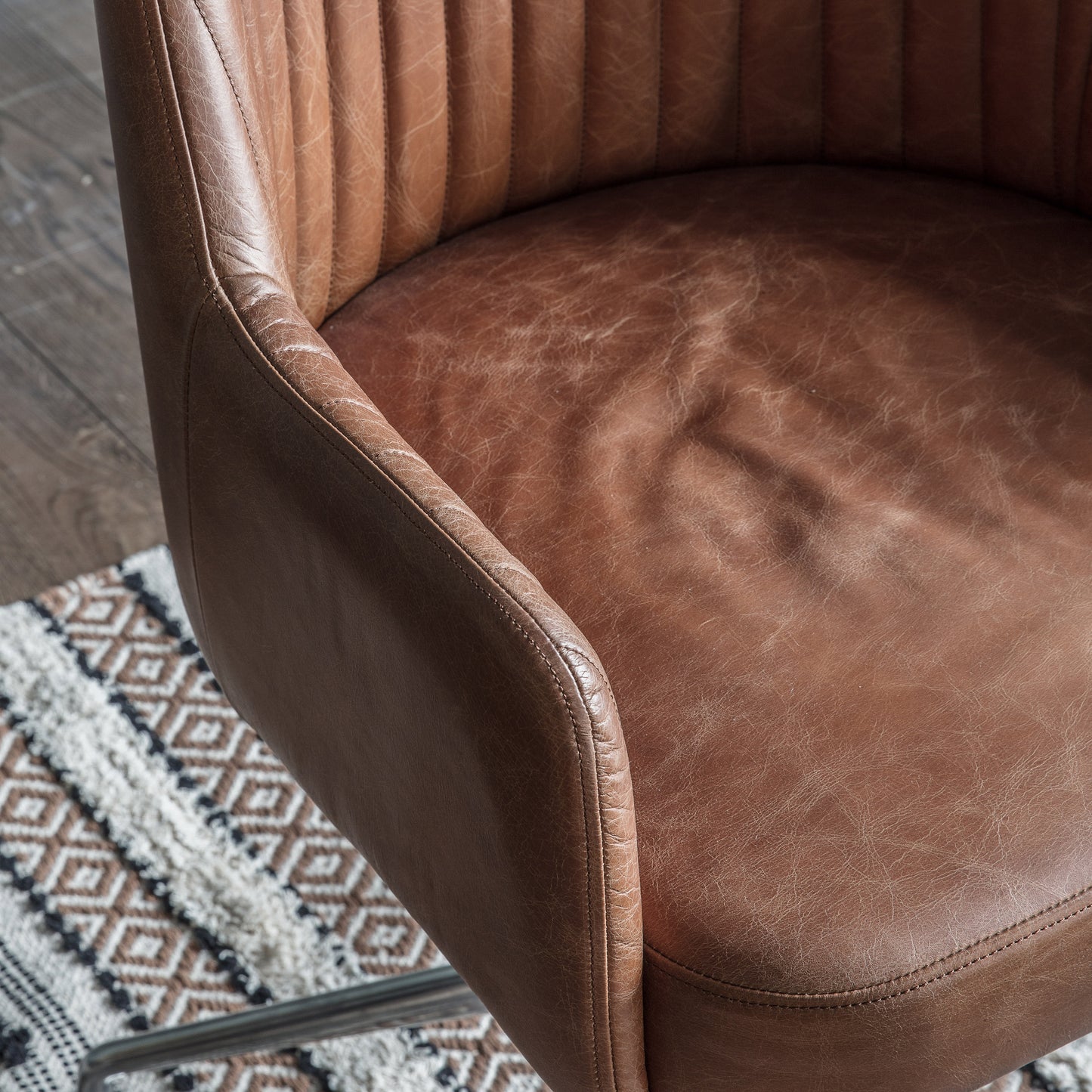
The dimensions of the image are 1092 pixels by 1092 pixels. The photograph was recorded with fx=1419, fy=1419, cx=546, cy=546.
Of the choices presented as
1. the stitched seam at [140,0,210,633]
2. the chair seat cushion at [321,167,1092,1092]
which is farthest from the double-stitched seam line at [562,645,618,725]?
the stitched seam at [140,0,210,633]

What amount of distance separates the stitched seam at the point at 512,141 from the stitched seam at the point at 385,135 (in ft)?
0.35

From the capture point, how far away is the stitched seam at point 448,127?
40.2 inches

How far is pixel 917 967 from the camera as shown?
646mm

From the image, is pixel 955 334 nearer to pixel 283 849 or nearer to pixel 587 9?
pixel 587 9

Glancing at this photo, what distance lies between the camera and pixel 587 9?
1.07 m

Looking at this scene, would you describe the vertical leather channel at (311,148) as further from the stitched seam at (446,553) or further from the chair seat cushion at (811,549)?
the stitched seam at (446,553)

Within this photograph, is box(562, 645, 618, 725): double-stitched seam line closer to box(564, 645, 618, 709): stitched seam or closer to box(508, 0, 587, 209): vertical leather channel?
box(564, 645, 618, 709): stitched seam

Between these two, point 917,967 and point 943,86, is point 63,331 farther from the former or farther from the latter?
point 917,967

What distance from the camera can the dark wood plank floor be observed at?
1560 millimetres

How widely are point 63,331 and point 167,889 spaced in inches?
33.6

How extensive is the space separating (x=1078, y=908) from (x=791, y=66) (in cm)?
71

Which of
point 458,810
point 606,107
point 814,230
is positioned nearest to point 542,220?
point 606,107

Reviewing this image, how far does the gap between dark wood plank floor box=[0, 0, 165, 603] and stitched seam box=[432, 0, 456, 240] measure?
0.62m

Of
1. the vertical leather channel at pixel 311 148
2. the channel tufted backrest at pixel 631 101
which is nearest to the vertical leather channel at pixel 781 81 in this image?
the channel tufted backrest at pixel 631 101
